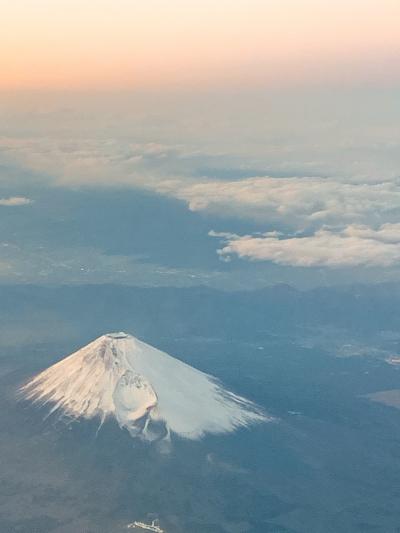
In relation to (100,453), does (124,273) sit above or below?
above

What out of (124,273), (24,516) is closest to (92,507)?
(24,516)

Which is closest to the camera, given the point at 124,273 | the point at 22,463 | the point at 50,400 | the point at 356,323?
the point at 22,463

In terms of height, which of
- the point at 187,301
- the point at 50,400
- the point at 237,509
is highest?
the point at 187,301

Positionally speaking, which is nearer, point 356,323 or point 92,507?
point 92,507

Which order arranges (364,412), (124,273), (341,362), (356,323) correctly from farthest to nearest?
(124,273), (356,323), (341,362), (364,412)

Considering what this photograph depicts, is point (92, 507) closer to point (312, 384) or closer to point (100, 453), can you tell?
point (100, 453)

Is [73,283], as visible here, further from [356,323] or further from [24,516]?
[24,516]
